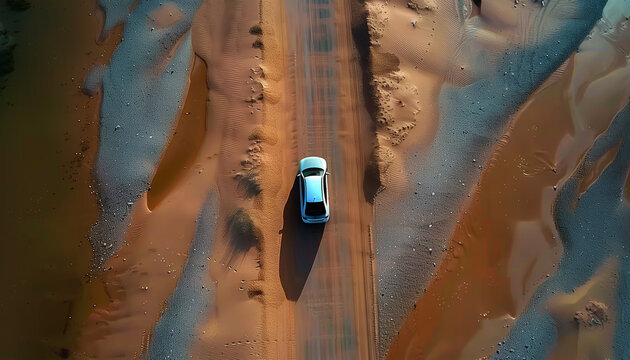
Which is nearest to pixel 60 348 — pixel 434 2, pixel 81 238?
pixel 81 238

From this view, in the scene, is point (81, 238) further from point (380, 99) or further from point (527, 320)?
point (527, 320)

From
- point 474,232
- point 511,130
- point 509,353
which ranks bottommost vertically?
point 509,353

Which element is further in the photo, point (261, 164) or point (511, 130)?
point (511, 130)

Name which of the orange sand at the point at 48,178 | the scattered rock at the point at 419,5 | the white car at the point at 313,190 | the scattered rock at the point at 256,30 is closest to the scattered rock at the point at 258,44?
the scattered rock at the point at 256,30

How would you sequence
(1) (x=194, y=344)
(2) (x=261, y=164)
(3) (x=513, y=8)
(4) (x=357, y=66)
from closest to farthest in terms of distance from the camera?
1. (1) (x=194, y=344)
2. (2) (x=261, y=164)
3. (4) (x=357, y=66)
4. (3) (x=513, y=8)

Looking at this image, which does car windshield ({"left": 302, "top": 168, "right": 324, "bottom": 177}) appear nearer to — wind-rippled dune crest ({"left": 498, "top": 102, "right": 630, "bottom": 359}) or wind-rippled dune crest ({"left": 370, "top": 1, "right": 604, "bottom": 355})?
wind-rippled dune crest ({"left": 370, "top": 1, "right": 604, "bottom": 355})

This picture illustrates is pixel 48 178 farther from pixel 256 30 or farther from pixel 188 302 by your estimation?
pixel 256 30

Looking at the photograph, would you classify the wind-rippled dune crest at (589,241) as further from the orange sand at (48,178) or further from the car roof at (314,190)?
the orange sand at (48,178)
